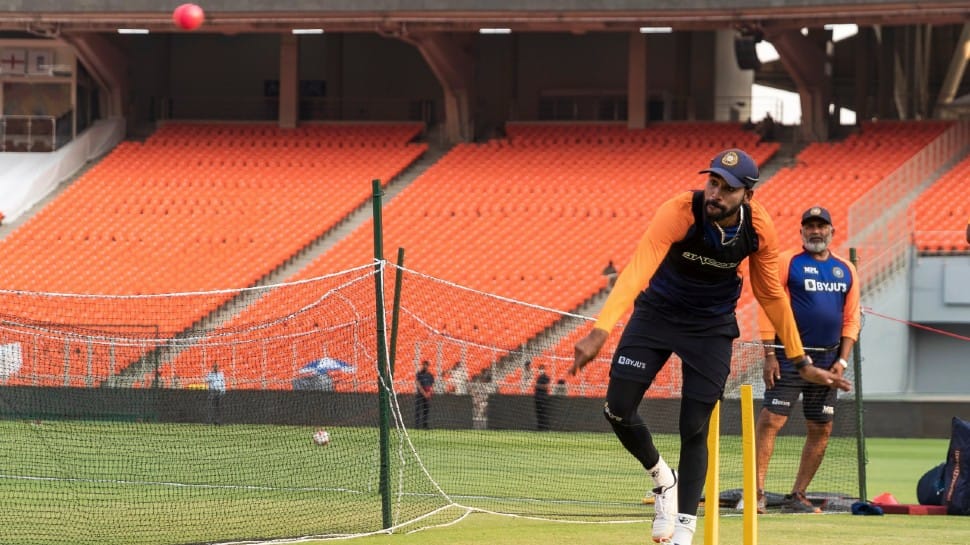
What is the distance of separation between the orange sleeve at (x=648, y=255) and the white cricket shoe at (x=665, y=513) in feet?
4.44

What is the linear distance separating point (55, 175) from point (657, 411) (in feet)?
71.5

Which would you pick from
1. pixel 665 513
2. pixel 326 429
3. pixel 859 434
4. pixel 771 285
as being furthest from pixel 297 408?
pixel 771 285

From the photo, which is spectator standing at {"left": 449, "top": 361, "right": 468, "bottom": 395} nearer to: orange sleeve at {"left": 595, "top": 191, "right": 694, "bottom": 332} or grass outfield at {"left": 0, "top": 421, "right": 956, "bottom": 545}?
grass outfield at {"left": 0, "top": 421, "right": 956, "bottom": 545}

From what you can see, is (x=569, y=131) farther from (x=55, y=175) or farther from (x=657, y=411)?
(x=657, y=411)

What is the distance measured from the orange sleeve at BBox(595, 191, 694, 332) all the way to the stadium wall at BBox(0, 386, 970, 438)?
8.57m

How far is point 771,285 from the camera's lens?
7996 mm

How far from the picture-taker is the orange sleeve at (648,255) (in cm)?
687

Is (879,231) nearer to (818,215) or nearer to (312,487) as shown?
(818,215)

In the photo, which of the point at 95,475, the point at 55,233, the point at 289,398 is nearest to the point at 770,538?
the point at 95,475

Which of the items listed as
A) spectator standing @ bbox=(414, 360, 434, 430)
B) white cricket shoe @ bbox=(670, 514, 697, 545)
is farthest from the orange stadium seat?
white cricket shoe @ bbox=(670, 514, 697, 545)

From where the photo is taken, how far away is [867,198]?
26.3m

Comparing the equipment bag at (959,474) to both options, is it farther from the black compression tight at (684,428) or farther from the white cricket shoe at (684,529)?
the white cricket shoe at (684,529)

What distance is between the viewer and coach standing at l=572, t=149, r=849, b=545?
25.4 ft

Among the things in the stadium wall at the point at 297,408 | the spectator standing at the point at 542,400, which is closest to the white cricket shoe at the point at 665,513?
the stadium wall at the point at 297,408
